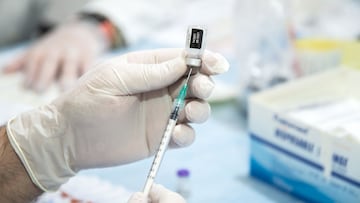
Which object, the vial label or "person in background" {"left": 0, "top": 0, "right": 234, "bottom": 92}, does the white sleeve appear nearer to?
"person in background" {"left": 0, "top": 0, "right": 234, "bottom": 92}

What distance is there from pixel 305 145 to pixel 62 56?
81cm

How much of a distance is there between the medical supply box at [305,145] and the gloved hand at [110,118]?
0.21 metres

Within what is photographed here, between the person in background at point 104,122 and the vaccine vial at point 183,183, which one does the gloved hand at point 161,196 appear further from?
the vaccine vial at point 183,183

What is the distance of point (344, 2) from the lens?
1914 millimetres

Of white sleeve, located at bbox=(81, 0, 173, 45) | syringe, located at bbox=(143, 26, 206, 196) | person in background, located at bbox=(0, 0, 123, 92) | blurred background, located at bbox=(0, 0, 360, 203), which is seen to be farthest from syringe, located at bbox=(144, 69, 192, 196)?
white sleeve, located at bbox=(81, 0, 173, 45)

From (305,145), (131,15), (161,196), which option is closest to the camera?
(161,196)

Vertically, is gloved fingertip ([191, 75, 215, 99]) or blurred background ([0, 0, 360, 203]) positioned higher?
gloved fingertip ([191, 75, 215, 99])

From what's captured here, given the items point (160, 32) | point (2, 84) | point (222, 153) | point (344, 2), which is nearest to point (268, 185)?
point (222, 153)

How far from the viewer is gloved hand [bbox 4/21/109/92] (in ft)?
4.94

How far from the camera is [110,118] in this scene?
0.89 m

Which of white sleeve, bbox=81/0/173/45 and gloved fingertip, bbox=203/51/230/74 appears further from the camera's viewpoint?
white sleeve, bbox=81/0/173/45

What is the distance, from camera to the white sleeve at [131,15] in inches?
69.7

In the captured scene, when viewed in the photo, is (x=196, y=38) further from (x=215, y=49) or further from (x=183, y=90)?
(x=215, y=49)

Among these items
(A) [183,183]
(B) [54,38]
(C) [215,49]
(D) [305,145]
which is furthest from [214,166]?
(B) [54,38]
